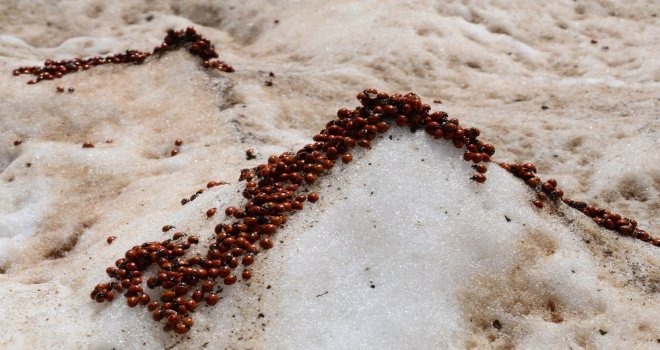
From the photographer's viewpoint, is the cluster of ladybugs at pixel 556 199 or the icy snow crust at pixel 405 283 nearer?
the icy snow crust at pixel 405 283

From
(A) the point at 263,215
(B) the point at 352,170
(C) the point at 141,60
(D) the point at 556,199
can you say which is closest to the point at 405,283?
(B) the point at 352,170

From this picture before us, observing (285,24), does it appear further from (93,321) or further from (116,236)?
(93,321)

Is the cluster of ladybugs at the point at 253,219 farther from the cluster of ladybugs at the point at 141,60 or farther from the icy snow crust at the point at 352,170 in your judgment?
the cluster of ladybugs at the point at 141,60

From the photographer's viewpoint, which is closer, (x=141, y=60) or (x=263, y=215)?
(x=263, y=215)

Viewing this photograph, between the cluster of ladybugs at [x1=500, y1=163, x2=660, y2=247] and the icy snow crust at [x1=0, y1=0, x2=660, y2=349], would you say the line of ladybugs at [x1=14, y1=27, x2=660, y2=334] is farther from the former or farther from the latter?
the icy snow crust at [x1=0, y1=0, x2=660, y2=349]

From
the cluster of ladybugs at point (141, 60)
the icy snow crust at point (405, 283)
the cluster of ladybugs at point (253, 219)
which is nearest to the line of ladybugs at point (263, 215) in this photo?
the cluster of ladybugs at point (253, 219)

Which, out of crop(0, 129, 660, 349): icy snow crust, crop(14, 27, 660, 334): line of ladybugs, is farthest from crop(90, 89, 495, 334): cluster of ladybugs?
crop(0, 129, 660, 349): icy snow crust

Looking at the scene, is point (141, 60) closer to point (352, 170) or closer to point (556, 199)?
point (352, 170)
